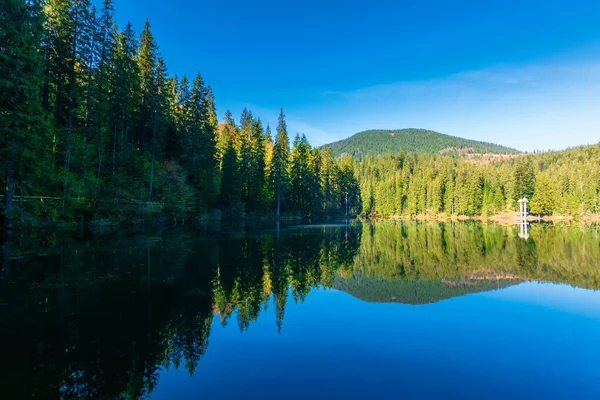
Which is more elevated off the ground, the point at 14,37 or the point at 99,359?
the point at 14,37

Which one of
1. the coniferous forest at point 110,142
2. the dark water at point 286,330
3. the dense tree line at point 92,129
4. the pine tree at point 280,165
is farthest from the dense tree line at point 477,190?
the dark water at point 286,330

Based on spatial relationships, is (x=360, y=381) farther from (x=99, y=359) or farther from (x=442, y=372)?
(x=99, y=359)

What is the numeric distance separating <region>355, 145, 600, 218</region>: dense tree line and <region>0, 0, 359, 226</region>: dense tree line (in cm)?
7202

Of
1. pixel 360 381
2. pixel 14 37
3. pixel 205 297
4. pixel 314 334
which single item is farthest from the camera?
pixel 14 37

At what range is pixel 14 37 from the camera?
2005 centimetres

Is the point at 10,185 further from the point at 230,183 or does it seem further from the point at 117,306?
the point at 230,183

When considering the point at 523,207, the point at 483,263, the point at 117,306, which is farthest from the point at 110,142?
the point at 523,207

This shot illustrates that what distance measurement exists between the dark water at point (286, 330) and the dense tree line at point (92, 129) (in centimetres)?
929

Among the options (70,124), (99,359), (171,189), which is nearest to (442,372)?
(99,359)

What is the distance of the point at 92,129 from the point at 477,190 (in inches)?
3840

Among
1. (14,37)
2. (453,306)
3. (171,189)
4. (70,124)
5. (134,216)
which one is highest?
(14,37)

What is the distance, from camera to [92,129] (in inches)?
1134

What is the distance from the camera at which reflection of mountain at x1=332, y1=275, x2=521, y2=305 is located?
39.4 ft

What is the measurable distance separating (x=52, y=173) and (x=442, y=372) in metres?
28.5
